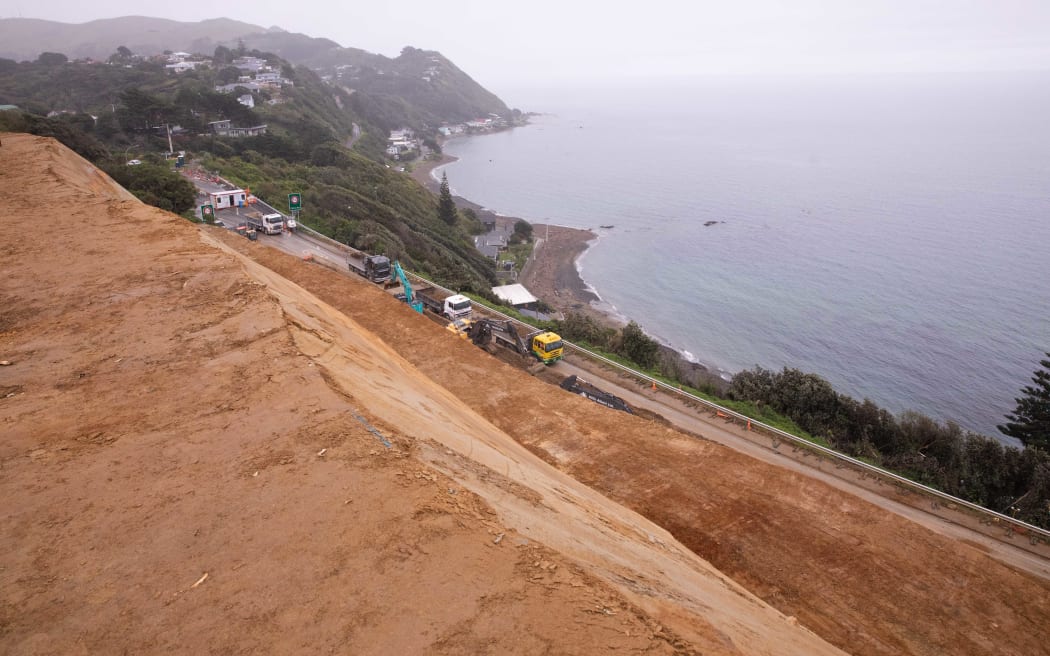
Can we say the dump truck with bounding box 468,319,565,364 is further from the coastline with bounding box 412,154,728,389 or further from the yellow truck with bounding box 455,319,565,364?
the coastline with bounding box 412,154,728,389

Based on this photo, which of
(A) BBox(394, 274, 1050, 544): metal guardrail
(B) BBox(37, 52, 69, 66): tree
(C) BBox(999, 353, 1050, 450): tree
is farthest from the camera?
(B) BBox(37, 52, 69, 66): tree

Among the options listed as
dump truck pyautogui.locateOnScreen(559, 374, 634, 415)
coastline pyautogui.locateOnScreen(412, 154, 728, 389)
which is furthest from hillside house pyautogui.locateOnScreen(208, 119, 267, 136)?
dump truck pyautogui.locateOnScreen(559, 374, 634, 415)

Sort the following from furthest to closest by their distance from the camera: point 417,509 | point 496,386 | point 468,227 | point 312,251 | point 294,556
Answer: point 468,227 < point 312,251 < point 496,386 < point 417,509 < point 294,556

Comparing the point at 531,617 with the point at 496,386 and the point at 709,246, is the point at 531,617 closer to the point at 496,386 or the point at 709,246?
the point at 496,386

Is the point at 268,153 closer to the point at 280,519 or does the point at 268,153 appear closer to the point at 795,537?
the point at 280,519

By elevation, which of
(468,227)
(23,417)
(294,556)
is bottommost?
(468,227)

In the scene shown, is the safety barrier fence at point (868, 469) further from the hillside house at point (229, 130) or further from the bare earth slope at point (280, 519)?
the hillside house at point (229, 130)

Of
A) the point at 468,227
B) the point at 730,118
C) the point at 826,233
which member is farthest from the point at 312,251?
the point at 730,118
